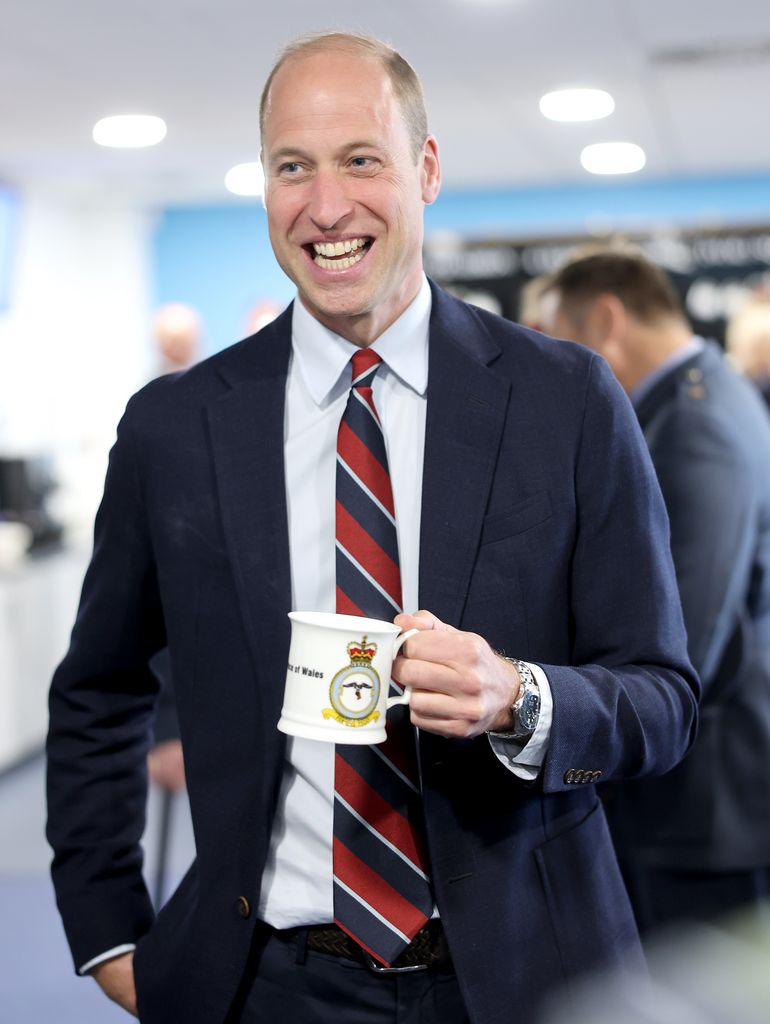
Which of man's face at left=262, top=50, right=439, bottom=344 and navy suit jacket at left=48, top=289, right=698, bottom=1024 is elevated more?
man's face at left=262, top=50, right=439, bottom=344

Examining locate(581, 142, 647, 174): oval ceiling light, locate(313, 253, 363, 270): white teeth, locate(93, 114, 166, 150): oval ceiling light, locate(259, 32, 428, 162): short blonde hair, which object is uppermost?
locate(581, 142, 647, 174): oval ceiling light

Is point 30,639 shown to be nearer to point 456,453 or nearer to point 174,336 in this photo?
point 174,336

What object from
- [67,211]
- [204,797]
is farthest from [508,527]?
[67,211]

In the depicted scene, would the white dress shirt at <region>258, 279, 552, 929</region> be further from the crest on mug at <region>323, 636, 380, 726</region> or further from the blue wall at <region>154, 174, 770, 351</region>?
the blue wall at <region>154, 174, 770, 351</region>

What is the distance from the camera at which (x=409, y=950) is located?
1.34 meters

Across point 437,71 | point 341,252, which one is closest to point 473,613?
point 341,252

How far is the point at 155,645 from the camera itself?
1.60 m

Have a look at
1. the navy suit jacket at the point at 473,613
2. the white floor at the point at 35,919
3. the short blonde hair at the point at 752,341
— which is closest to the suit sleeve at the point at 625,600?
the navy suit jacket at the point at 473,613

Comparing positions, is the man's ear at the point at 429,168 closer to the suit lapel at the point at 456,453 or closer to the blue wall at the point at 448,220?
the suit lapel at the point at 456,453

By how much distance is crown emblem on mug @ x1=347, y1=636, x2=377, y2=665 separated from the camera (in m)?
1.16

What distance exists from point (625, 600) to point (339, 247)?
492 millimetres

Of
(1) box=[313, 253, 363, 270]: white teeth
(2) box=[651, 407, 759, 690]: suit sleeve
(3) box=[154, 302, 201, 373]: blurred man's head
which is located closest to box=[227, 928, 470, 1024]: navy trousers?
(1) box=[313, 253, 363, 270]: white teeth

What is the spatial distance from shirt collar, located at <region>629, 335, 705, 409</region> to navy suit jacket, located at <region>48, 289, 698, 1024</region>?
3.28 feet

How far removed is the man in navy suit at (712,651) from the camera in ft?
7.23
